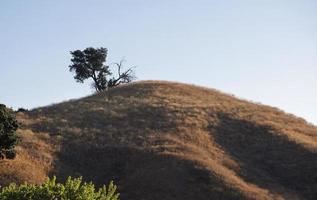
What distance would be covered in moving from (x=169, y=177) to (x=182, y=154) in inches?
174

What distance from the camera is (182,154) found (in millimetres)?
42938

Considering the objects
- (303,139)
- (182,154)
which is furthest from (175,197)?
(303,139)

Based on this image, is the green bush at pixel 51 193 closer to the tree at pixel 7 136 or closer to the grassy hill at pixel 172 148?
the grassy hill at pixel 172 148

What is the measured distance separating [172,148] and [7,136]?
12.6 m

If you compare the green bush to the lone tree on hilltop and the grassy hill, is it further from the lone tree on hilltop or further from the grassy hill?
the lone tree on hilltop

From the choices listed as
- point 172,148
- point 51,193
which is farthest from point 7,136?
point 51,193

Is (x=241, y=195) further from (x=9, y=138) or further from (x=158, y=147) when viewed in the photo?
(x=9, y=138)

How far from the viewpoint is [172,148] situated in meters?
44.5

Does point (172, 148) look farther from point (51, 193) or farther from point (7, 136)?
point (51, 193)

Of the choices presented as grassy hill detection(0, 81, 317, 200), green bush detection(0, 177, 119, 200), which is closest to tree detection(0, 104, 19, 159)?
grassy hill detection(0, 81, 317, 200)

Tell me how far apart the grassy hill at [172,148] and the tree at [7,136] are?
867mm

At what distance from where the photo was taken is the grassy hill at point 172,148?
38.1m

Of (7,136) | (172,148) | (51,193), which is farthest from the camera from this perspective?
(172,148)

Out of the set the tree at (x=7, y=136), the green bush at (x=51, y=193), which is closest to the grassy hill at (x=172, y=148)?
the tree at (x=7, y=136)
